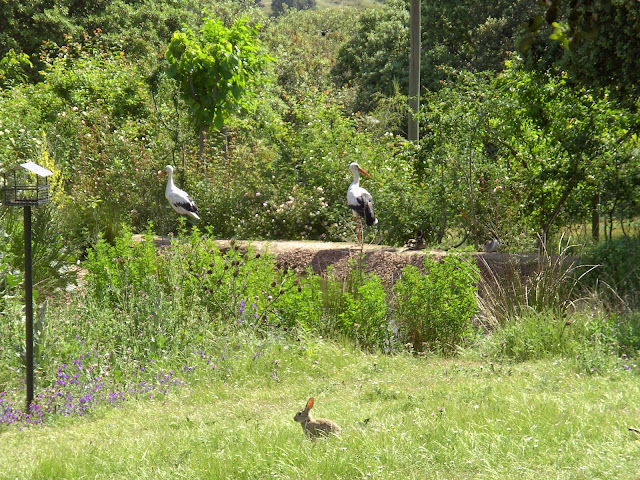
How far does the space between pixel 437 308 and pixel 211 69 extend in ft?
22.7

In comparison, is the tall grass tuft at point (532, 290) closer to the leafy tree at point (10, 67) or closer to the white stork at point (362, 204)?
the white stork at point (362, 204)

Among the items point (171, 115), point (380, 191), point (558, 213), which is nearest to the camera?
point (558, 213)

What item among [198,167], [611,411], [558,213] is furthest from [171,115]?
[611,411]

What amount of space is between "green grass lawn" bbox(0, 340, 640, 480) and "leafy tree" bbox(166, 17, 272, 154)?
7093mm

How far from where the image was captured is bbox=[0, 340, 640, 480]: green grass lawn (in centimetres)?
374

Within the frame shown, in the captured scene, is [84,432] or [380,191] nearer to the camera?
[84,432]

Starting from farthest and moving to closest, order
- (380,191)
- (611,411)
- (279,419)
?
(380,191), (279,419), (611,411)

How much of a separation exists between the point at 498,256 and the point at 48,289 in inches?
201

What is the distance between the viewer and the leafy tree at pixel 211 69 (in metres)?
12.0

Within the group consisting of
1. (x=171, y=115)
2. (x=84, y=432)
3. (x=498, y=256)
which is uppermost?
(x=171, y=115)

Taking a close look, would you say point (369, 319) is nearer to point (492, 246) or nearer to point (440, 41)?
point (492, 246)

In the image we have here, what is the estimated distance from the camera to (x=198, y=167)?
12438 millimetres

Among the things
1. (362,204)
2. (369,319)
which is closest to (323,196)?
(362,204)

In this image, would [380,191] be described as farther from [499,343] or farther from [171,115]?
[171,115]
